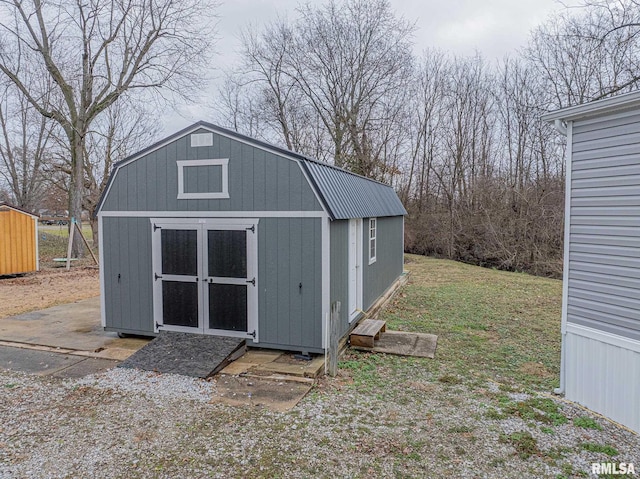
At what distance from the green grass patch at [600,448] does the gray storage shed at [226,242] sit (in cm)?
265

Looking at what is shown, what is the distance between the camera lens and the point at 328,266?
16.3 ft

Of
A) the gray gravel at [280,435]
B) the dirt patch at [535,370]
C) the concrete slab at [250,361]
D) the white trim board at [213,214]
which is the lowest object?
the dirt patch at [535,370]

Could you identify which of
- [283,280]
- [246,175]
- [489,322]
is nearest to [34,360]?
[283,280]

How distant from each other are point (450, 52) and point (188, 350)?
19411 millimetres

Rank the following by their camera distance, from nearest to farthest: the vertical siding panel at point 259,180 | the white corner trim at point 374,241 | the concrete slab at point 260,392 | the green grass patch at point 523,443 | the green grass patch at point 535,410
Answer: the green grass patch at point 523,443
the green grass patch at point 535,410
the concrete slab at point 260,392
the vertical siding panel at point 259,180
the white corner trim at point 374,241

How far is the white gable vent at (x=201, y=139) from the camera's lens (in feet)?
17.6

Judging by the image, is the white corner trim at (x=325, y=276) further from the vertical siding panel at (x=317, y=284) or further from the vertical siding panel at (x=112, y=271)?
the vertical siding panel at (x=112, y=271)

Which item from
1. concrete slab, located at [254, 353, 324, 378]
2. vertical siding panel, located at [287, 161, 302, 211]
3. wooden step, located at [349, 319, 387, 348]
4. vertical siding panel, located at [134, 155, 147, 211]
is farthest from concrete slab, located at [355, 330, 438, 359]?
vertical siding panel, located at [134, 155, 147, 211]

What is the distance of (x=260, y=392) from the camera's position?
13.6 feet

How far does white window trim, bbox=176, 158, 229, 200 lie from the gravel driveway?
2.26 meters

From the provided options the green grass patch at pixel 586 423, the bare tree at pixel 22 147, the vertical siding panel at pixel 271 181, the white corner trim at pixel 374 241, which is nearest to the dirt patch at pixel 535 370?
the green grass patch at pixel 586 423

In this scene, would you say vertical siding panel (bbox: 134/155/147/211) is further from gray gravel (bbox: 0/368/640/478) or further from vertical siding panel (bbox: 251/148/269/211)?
gray gravel (bbox: 0/368/640/478)

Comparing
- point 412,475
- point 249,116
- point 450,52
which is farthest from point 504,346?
point 249,116

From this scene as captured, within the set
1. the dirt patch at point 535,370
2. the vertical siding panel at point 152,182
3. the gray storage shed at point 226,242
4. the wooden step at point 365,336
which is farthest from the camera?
the vertical siding panel at point 152,182
